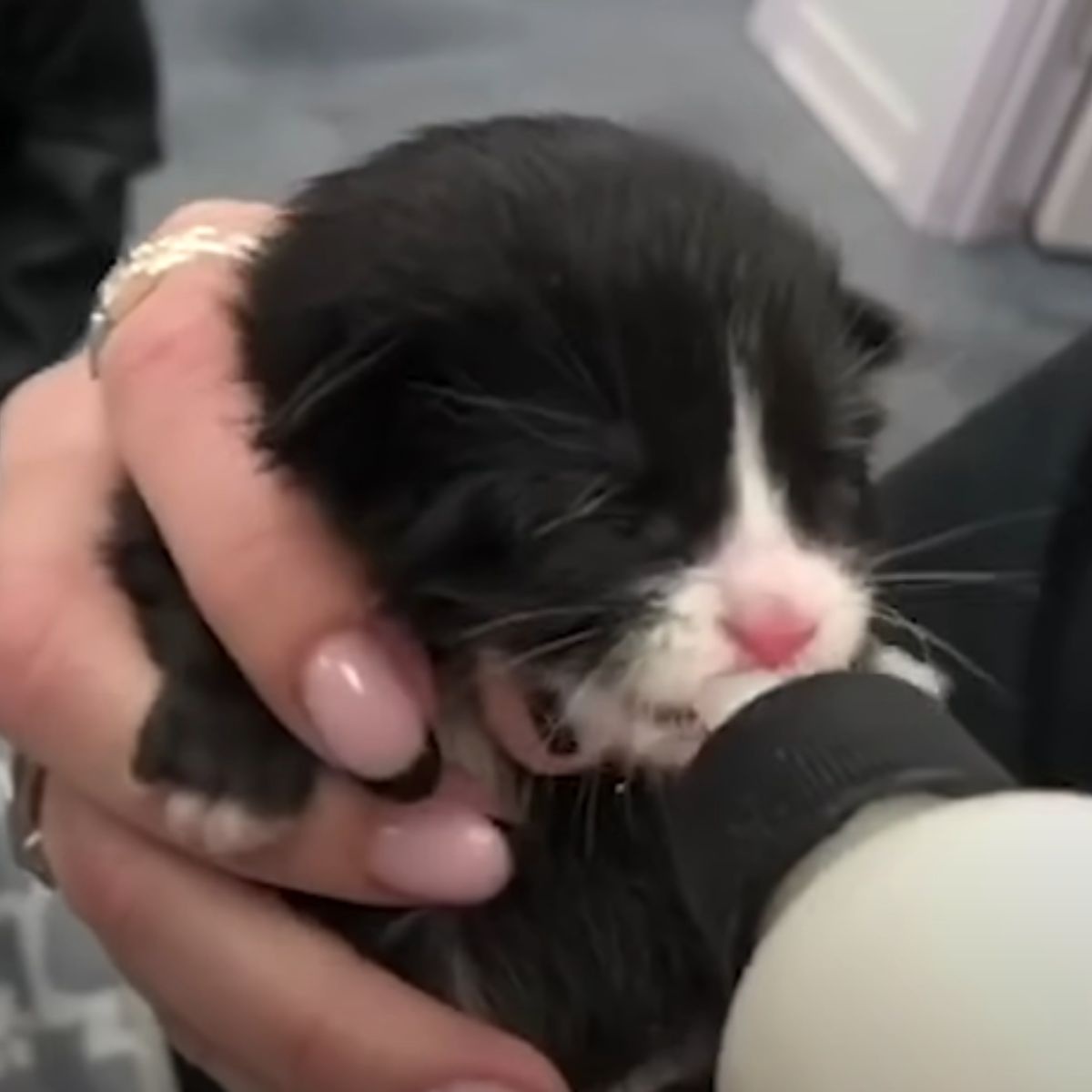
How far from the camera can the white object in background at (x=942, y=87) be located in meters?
1.74

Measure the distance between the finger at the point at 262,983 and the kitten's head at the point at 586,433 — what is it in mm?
100

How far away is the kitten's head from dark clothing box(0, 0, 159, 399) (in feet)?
Answer: 1.60

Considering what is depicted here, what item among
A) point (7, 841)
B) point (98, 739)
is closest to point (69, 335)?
point (7, 841)

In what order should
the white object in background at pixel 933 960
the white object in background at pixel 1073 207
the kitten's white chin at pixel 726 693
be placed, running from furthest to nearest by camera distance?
the white object in background at pixel 1073 207 → the kitten's white chin at pixel 726 693 → the white object in background at pixel 933 960

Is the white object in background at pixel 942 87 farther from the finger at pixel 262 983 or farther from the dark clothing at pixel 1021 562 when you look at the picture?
the finger at pixel 262 983

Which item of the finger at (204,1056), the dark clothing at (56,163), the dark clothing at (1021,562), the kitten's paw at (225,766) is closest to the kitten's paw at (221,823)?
the kitten's paw at (225,766)

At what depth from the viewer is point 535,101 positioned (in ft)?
5.36

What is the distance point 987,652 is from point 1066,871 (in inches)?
19.6

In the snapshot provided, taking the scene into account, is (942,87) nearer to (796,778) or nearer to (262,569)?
(262,569)

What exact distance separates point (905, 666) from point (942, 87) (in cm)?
128

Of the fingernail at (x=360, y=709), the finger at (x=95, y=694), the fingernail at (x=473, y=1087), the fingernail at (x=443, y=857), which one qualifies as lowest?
the fingernail at (x=473, y=1087)

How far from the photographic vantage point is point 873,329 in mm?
616

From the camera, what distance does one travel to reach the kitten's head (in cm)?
53

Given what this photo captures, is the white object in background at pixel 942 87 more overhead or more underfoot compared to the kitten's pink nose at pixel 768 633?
more underfoot
